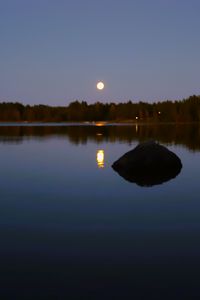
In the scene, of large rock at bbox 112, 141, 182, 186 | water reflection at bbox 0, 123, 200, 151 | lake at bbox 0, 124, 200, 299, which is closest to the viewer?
lake at bbox 0, 124, 200, 299

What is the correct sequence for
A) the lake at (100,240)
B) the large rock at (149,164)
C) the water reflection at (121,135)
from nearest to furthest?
the lake at (100,240) → the large rock at (149,164) → the water reflection at (121,135)

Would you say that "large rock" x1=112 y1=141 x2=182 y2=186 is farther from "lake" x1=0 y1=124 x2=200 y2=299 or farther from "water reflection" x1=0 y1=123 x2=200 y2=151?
"water reflection" x1=0 y1=123 x2=200 y2=151

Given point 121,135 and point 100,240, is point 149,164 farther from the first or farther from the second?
point 121,135

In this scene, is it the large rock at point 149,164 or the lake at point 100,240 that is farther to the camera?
the large rock at point 149,164

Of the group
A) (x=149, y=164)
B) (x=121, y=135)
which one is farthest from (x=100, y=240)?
(x=121, y=135)

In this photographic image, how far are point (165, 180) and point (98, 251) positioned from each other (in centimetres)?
1280

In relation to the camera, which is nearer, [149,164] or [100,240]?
[100,240]

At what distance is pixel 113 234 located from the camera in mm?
11914

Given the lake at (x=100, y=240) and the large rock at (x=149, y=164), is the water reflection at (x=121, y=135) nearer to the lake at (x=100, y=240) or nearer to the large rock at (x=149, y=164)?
the large rock at (x=149, y=164)

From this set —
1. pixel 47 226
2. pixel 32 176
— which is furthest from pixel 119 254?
pixel 32 176

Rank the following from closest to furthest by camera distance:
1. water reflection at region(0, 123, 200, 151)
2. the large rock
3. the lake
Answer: the lake < the large rock < water reflection at region(0, 123, 200, 151)

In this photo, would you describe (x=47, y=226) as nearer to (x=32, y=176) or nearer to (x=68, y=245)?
(x=68, y=245)

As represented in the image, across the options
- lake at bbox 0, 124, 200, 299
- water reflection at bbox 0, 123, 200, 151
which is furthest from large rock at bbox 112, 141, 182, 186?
water reflection at bbox 0, 123, 200, 151

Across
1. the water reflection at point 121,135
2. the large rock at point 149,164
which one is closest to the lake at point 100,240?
the large rock at point 149,164
